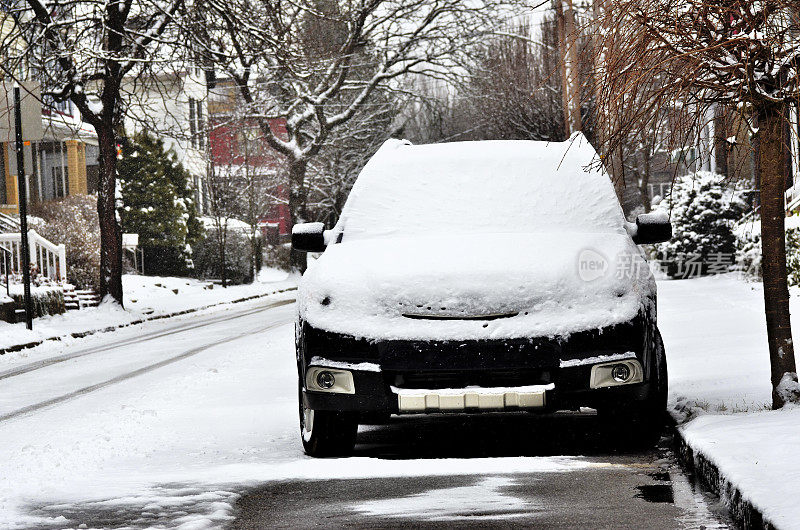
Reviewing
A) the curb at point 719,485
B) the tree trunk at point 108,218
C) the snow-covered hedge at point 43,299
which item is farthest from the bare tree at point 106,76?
the curb at point 719,485

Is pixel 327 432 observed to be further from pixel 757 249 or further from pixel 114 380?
pixel 757 249

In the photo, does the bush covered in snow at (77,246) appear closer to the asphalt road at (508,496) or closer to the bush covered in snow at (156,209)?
the bush covered in snow at (156,209)

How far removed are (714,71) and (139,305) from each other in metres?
20.7

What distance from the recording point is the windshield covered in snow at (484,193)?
690 cm

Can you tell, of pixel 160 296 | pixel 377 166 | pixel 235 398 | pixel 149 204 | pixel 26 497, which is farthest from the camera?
pixel 149 204

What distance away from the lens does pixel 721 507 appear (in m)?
4.85

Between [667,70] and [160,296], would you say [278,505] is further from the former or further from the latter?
[160,296]

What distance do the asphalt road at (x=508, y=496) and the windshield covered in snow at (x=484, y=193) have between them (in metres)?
1.32

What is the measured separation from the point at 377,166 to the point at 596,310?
216 cm

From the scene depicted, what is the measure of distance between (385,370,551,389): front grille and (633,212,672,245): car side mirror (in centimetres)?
162

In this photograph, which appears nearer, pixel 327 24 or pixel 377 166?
pixel 377 166

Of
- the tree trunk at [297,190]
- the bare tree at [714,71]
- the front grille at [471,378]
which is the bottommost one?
the front grille at [471,378]

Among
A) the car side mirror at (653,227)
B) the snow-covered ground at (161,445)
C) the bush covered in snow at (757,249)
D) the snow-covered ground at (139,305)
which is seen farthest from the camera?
the bush covered in snow at (757,249)

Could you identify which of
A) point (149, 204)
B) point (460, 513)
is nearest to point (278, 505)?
point (460, 513)
